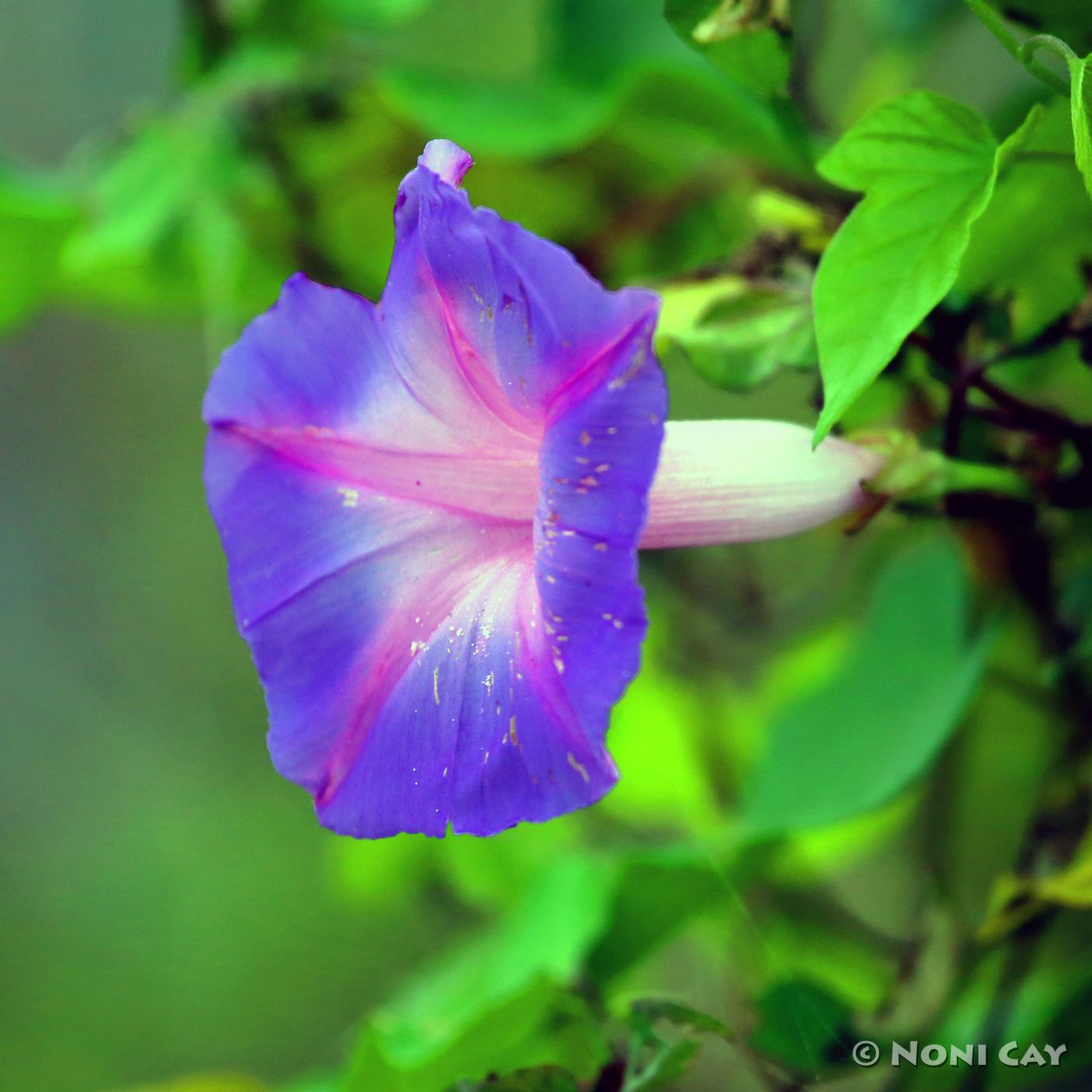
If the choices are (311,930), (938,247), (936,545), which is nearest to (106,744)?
(311,930)

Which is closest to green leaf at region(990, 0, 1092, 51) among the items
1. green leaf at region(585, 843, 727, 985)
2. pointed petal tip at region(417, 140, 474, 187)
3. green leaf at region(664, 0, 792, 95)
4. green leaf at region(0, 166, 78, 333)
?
green leaf at region(664, 0, 792, 95)

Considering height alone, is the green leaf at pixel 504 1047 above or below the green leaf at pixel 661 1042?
below

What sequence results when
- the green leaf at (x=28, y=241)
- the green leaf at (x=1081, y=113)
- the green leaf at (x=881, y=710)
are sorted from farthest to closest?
the green leaf at (x=28, y=241), the green leaf at (x=881, y=710), the green leaf at (x=1081, y=113)

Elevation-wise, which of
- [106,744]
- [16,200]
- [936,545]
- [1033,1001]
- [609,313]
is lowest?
[106,744]

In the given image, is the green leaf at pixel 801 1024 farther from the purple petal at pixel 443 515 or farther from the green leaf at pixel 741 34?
the green leaf at pixel 741 34

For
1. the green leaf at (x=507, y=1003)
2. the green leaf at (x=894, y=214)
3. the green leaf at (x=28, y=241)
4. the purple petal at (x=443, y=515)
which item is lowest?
the green leaf at (x=507, y=1003)

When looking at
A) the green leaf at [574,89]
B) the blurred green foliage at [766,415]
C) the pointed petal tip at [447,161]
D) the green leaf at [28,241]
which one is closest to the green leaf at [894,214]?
the blurred green foliage at [766,415]

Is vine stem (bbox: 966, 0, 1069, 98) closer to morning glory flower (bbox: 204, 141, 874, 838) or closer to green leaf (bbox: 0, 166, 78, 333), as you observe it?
morning glory flower (bbox: 204, 141, 874, 838)

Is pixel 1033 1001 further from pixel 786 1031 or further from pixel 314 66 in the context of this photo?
pixel 314 66
